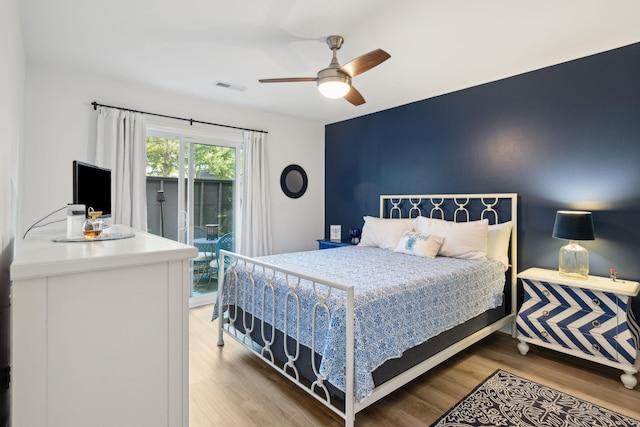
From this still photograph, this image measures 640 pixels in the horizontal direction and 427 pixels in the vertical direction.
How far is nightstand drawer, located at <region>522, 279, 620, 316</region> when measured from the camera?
92.7 inches

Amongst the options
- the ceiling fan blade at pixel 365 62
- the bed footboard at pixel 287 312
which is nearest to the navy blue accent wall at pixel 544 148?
the ceiling fan blade at pixel 365 62

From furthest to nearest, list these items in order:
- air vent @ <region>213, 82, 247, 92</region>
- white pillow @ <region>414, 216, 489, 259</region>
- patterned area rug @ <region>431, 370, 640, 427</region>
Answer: air vent @ <region>213, 82, 247, 92</region> → white pillow @ <region>414, 216, 489, 259</region> → patterned area rug @ <region>431, 370, 640, 427</region>

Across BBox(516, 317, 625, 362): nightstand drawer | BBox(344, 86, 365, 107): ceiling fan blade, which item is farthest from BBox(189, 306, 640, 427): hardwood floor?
BBox(344, 86, 365, 107): ceiling fan blade

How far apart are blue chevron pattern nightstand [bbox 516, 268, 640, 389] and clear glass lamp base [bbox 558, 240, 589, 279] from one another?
3.0 inches

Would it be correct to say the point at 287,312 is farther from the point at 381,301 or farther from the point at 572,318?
the point at 572,318

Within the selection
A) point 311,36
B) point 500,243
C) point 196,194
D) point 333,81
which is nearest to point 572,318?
point 500,243

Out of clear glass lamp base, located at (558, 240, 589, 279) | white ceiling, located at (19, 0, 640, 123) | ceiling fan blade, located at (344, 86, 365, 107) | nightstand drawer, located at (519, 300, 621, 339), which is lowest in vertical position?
nightstand drawer, located at (519, 300, 621, 339)

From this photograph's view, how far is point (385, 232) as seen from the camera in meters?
3.72

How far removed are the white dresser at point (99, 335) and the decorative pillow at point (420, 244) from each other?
252 cm

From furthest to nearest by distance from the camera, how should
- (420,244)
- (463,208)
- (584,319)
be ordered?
1. (463,208)
2. (420,244)
3. (584,319)

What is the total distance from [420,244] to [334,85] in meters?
1.73

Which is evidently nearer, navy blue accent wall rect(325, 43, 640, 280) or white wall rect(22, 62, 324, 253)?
navy blue accent wall rect(325, 43, 640, 280)

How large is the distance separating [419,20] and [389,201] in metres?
2.38

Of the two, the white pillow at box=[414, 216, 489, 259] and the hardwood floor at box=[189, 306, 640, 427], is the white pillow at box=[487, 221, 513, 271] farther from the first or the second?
the hardwood floor at box=[189, 306, 640, 427]
